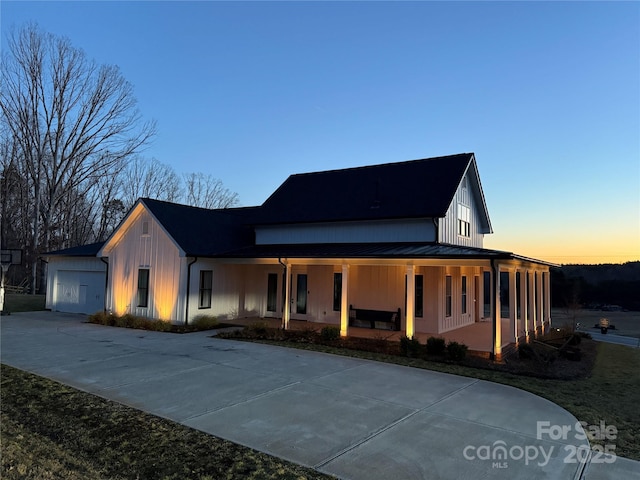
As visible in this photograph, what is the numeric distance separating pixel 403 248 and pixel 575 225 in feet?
71.7

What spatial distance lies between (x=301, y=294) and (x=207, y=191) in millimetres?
36548

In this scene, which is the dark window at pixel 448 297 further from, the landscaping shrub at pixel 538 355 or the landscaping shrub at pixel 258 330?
the landscaping shrub at pixel 258 330

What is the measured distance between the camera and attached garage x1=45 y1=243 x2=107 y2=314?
1975cm

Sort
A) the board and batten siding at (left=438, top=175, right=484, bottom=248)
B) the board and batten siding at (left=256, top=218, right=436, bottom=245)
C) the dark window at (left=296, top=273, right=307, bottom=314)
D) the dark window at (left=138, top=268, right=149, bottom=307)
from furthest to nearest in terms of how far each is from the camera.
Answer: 1. the dark window at (left=296, top=273, right=307, bottom=314)
2. the dark window at (left=138, top=268, right=149, bottom=307)
3. the board and batten siding at (left=438, top=175, right=484, bottom=248)
4. the board and batten siding at (left=256, top=218, right=436, bottom=245)

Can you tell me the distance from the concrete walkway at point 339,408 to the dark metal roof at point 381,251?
137 inches

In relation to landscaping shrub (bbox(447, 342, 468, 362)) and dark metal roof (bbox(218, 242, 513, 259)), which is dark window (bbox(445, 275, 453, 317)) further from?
landscaping shrub (bbox(447, 342, 468, 362))

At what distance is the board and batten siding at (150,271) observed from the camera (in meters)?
15.8

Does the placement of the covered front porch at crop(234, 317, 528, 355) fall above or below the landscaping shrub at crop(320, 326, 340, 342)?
below

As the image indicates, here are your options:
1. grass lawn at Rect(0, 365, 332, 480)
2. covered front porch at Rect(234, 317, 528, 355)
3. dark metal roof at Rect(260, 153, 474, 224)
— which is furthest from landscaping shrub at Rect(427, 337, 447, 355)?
grass lawn at Rect(0, 365, 332, 480)

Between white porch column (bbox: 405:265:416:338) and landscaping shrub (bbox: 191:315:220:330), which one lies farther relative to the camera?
landscaping shrub (bbox: 191:315:220:330)

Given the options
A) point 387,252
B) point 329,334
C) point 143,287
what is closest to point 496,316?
point 387,252

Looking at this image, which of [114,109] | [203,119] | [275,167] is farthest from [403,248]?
[114,109]

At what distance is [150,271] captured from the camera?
16.7 meters

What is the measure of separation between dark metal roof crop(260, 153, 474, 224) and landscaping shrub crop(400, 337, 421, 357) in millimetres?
5327
